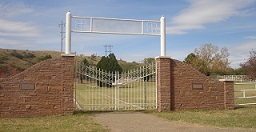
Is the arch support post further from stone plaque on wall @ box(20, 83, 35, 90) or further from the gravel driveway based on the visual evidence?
stone plaque on wall @ box(20, 83, 35, 90)

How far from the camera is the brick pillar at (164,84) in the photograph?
1309 centimetres

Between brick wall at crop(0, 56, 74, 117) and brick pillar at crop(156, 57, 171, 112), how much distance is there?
3700mm

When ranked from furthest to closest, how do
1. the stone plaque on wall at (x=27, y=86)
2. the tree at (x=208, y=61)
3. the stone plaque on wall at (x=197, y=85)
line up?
the tree at (x=208, y=61), the stone plaque on wall at (x=197, y=85), the stone plaque on wall at (x=27, y=86)

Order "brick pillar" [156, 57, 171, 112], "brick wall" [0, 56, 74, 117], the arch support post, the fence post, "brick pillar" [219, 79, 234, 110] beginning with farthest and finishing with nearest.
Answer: "brick pillar" [219, 79, 234, 110] → the arch support post → "brick pillar" [156, 57, 171, 112] → the fence post → "brick wall" [0, 56, 74, 117]

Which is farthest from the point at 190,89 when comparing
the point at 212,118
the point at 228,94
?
the point at 212,118

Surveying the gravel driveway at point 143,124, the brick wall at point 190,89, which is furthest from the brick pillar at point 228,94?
the gravel driveway at point 143,124

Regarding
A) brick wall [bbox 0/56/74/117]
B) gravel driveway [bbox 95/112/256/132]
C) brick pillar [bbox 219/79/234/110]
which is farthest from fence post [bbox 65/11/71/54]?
brick pillar [bbox 219/79/234/110]

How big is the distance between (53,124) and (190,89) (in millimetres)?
6380

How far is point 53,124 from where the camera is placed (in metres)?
9.89

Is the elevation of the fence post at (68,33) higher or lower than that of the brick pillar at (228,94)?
higher

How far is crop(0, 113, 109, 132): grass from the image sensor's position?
898 cm

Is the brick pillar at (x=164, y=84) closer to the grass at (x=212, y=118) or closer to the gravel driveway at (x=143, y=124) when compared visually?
the grass at (x=212, y=118)

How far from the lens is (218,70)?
207 ft

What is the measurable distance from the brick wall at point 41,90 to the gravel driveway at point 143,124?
1613 millimetres
